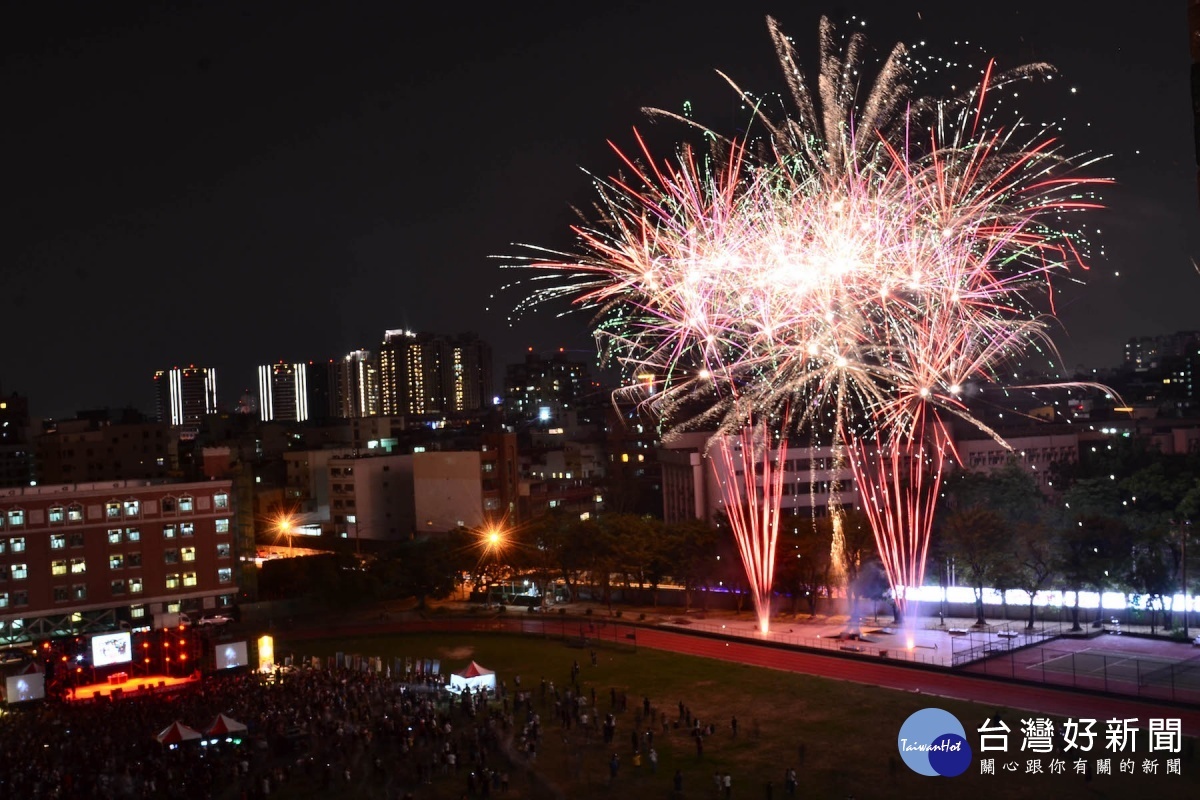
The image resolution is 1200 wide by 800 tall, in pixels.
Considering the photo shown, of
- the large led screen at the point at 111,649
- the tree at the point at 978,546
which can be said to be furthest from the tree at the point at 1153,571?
the large led screen at the point at 111,649

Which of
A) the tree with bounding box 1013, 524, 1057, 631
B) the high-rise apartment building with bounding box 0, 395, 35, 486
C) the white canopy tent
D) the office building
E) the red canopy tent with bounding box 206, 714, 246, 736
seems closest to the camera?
the red canopy tent with bounding box 206, 714, 246, 736

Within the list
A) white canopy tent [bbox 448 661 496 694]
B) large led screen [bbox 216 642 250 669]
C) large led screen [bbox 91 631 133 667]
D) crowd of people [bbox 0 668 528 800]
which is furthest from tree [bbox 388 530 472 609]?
white canopy tent [bbox 448 661 496 694]

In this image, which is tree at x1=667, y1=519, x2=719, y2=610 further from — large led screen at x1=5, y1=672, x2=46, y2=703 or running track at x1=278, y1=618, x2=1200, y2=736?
large led screen at x1=5, y1=672, x2=46, y2=703

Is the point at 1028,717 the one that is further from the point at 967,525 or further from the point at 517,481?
the point at 517,481

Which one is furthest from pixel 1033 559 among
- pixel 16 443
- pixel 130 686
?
pixel 16 443

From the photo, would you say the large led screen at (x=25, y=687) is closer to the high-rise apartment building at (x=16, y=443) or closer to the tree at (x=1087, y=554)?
the tree at (x=1087, y=554)

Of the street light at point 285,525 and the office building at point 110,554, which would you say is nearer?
the office building at point 110,554
